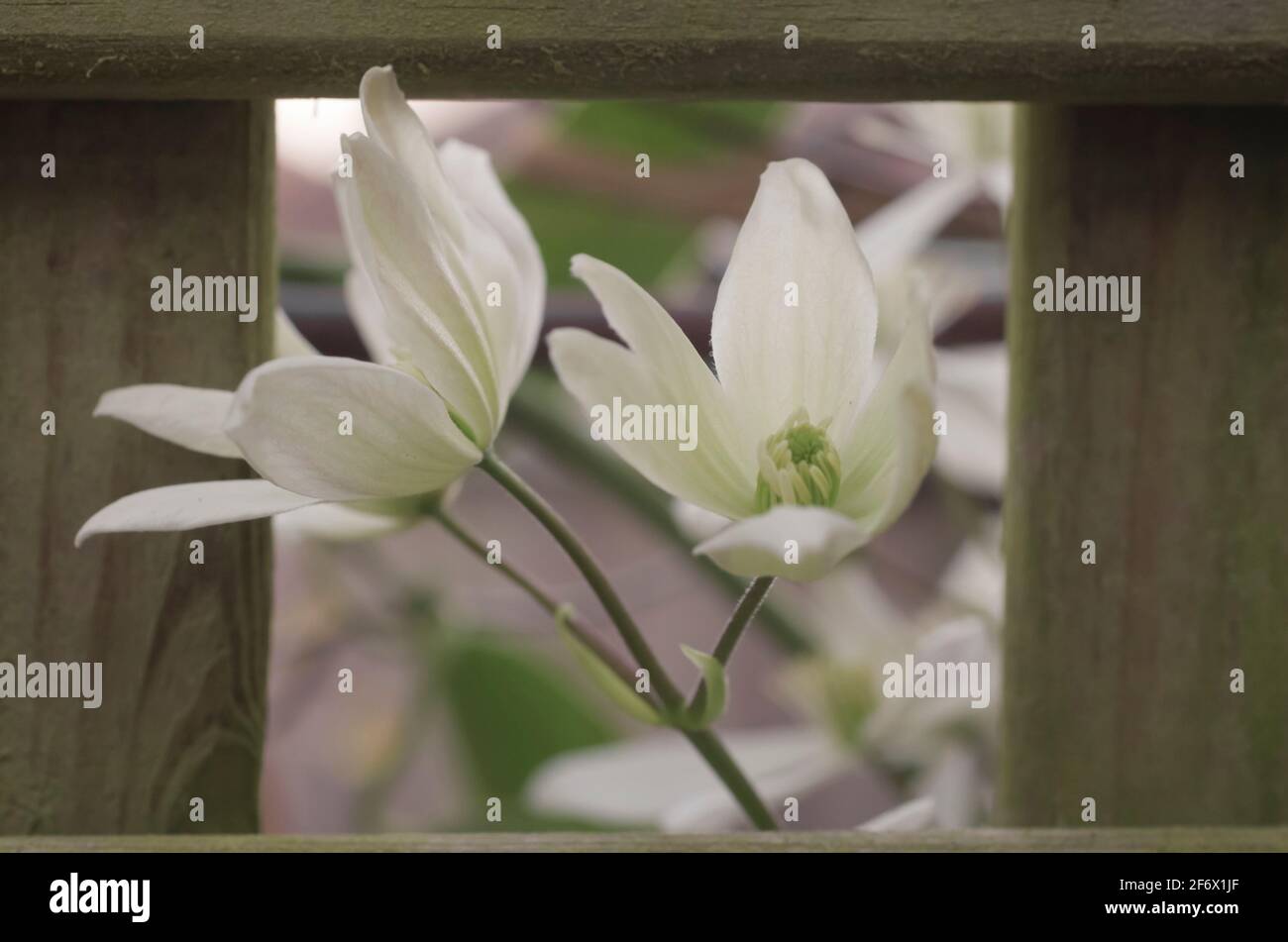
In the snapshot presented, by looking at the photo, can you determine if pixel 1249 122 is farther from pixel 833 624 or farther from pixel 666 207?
pixel 666 207

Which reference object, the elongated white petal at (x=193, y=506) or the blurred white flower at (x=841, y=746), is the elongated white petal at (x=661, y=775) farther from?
the elongated white petal at (x=193, y=506)

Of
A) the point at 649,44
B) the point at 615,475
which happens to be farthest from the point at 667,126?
the point at 649,44

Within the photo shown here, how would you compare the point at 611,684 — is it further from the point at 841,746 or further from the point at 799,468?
the point at 841,746

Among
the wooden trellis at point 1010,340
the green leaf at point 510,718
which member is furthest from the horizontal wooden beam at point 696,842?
the green leaf at point 510,718

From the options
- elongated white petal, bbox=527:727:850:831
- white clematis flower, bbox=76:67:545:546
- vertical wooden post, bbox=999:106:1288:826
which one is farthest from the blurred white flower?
white clematis flower, bbox=76:67:545:546

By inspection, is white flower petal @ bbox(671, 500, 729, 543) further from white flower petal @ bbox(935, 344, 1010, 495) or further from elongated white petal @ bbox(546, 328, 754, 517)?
white flower petal @ bbox(935, 344, 1010, 495)

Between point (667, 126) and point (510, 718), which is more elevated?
point (667, 126)
